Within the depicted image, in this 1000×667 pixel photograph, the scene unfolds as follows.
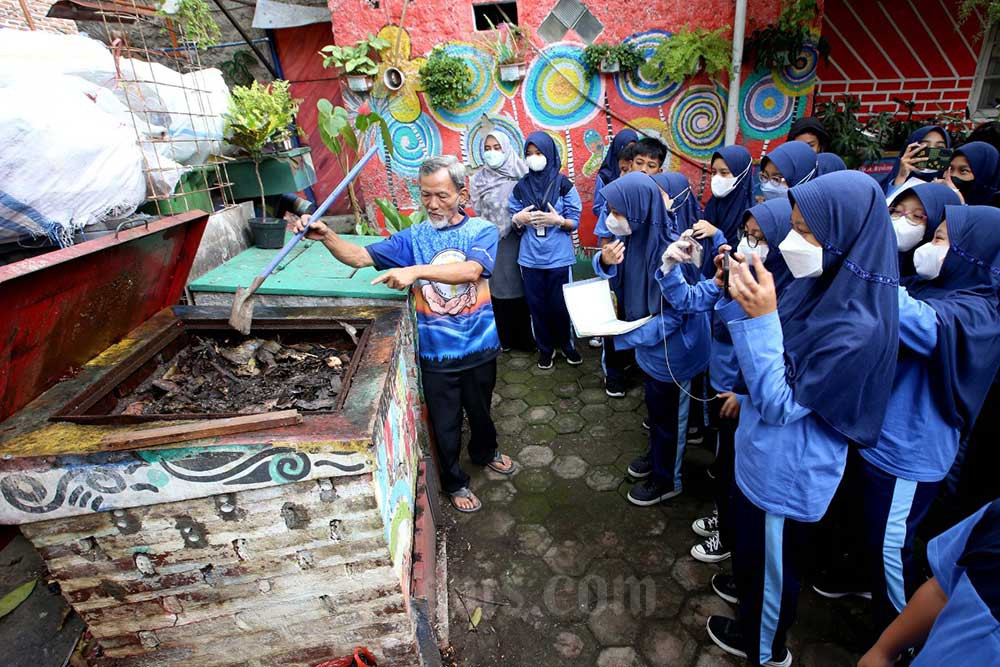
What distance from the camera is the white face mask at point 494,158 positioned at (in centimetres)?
474

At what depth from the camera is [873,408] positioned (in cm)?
170

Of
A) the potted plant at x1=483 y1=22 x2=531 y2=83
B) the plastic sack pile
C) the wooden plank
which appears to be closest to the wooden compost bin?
the wooden plank

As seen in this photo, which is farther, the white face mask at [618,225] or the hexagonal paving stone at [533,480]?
the hexagonal paving stone at [533,480]

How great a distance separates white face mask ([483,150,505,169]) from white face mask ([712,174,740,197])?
1880 millimetres

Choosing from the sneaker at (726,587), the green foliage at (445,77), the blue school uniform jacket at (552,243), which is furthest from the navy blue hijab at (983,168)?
the green foliage at (445,77)

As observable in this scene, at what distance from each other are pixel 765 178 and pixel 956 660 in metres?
3.35

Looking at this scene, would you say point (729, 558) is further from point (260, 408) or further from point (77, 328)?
point (77, 328)

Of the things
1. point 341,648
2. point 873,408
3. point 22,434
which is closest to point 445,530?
point 341,648

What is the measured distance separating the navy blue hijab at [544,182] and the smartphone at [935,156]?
8.80 feet

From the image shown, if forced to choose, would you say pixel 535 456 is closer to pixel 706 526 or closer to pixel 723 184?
pixel 706 526

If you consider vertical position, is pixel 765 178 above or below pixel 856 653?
above

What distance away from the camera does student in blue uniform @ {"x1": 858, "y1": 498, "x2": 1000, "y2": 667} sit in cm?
106

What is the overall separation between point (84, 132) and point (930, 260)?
12.4 ft

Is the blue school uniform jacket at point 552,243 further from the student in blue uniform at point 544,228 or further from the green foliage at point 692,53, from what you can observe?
the green foliage at point 692,53
